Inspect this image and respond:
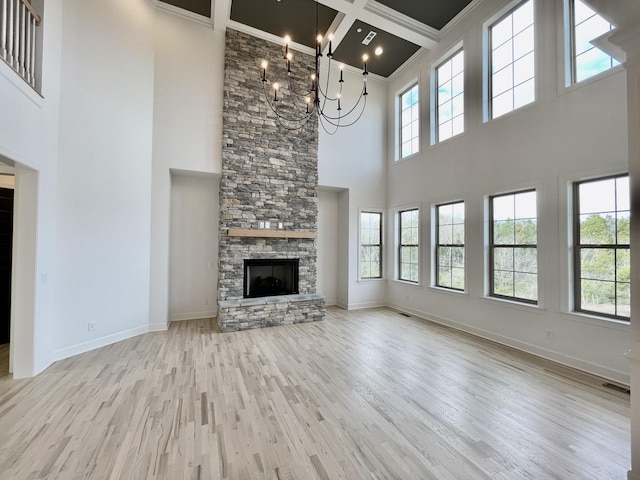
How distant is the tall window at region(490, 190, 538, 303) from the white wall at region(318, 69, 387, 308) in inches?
109

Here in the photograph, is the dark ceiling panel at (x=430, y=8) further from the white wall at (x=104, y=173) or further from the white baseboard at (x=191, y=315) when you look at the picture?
the white baseboard at (x=191, y=315)

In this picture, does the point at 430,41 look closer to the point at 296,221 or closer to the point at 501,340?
the point at 296,221

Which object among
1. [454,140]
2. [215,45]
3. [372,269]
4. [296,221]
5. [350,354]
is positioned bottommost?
[350,354]

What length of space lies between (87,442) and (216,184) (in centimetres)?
461

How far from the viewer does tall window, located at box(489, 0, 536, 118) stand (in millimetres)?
4047

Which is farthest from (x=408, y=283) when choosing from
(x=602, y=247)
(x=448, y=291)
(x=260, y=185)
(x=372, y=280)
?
(x=260, y=185)

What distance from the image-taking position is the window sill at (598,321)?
2.99 metres

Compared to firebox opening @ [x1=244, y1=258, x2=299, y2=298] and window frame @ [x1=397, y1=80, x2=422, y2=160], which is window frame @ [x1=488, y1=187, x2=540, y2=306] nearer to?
window frame @ [x1=397, y1=80, x2=422, y2=160]

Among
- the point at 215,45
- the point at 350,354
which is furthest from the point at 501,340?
the point at 215,45

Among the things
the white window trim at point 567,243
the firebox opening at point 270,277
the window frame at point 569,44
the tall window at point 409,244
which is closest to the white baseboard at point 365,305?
the tall window at point 409,244

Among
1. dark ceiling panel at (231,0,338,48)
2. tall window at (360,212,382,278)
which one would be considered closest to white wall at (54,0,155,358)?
dark ceiling panel at (231,0,338,48)

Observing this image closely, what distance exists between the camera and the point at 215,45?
536 centimetres

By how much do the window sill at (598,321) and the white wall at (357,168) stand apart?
3.78 m

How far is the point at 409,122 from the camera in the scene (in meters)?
6.43
